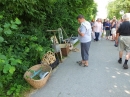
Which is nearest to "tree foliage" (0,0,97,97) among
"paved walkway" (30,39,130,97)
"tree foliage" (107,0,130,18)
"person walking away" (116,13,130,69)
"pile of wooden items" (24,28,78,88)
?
"pile of wooden items" (24,28,78,88)

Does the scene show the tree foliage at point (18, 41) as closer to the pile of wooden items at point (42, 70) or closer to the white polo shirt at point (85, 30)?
the pile of wooden items at point (42, 70)

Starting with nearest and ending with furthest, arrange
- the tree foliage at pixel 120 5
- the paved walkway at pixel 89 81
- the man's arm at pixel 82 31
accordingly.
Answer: the paved walkway at pixel 89 81
the man's arm at pixel 82 31
the tree foliage at pixel 120 5

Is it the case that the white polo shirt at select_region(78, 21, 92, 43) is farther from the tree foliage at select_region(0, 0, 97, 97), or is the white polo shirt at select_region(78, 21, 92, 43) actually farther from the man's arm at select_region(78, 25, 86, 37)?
the tree foliage at select_region(0, 0, 97, 97)

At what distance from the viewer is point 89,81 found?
4359 millimetres

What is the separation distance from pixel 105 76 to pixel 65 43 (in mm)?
2676

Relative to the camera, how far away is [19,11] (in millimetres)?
4383

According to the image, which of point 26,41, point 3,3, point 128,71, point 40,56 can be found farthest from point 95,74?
point 3,3

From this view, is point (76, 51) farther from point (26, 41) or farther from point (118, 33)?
point (26, 41)

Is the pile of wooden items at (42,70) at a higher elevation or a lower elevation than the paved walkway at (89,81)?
higher

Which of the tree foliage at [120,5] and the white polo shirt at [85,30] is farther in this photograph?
the tree foliage at [120,5]

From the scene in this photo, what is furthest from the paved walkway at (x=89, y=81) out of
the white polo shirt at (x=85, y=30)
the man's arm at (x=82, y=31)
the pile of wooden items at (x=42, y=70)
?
the man's arm at (x=82, y=31)

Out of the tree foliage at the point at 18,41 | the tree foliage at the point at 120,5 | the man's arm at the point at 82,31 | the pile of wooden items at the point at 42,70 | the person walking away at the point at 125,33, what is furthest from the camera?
the tree foliage at the point at 120,5

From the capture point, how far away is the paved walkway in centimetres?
376

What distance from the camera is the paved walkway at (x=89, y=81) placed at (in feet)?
12.3
